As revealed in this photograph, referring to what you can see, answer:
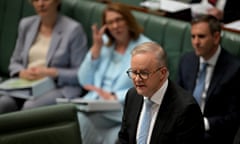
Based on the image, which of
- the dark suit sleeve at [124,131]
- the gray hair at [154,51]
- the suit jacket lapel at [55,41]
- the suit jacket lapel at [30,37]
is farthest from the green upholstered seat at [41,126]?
the suit jacket lapel at [30,37]

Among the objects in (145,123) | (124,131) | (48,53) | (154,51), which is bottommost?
(48,53)

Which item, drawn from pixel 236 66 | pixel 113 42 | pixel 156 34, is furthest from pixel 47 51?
pixel 236 66

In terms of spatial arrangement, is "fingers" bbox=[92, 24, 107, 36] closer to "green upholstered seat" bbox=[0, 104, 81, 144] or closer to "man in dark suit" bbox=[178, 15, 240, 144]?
"man in dark suit" bbox=[178, 15, 240, 144]

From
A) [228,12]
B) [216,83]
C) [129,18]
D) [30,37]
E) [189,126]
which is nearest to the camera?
[189,126]

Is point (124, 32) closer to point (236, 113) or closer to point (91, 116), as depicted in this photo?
point (91, 116)

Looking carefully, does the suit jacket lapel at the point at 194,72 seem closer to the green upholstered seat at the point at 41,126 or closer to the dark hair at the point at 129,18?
the dark hair at the point at 129,18

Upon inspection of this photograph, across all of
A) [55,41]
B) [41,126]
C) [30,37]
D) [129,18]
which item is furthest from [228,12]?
[41,126]

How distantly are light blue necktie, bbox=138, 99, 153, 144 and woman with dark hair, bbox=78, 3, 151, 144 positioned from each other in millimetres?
942

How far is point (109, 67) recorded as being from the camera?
3.38 m

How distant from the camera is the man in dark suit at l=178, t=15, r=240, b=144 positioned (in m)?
2.84

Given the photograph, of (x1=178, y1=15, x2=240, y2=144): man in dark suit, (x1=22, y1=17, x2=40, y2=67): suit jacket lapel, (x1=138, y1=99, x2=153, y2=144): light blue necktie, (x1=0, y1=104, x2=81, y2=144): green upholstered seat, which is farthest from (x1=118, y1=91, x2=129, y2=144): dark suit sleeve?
(x1=22, y1=17, x2=40, y2=67): suit jacket lapel

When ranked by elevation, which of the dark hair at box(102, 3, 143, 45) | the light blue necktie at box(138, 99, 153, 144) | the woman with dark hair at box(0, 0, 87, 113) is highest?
the dark hair at box(102, 3, 143, 45)

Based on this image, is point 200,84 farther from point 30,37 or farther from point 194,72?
point 30,37

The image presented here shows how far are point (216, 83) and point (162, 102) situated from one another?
817 millimetres
